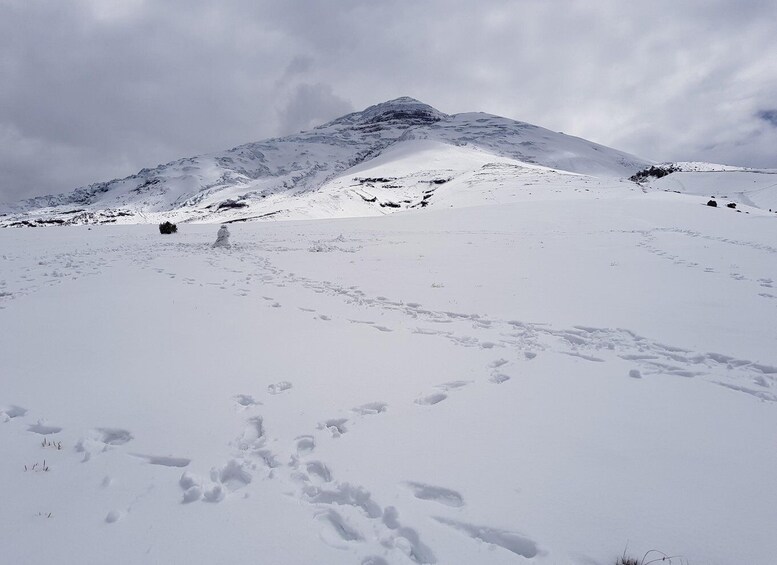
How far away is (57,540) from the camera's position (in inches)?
125

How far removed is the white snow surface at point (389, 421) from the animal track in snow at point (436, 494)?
0.10ft

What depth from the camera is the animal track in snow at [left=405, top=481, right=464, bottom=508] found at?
12.0 ft

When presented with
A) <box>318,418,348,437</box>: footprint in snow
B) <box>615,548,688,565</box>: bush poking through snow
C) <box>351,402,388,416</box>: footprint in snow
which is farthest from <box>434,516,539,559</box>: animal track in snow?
<box>351,402,388,416</box>: footprint in snow

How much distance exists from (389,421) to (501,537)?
197 cm

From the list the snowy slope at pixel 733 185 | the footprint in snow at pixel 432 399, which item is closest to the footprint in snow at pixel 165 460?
the footprint in snow at pixel 432 399

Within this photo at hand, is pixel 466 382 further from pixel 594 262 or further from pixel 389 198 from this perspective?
pixel 389 198

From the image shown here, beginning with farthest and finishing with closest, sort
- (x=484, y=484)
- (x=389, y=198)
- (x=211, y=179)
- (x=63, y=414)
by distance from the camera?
(x=211, y=179) → (x=389, y=198) → (x=63, y=414) → (x=484, y=484)

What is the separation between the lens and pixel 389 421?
16.3ft

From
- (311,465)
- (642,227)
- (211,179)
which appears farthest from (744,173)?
(211,179)

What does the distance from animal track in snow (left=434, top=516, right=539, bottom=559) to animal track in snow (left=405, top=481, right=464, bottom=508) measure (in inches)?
9.5

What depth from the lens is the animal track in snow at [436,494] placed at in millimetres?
3666

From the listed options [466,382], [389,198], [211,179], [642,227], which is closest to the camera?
[466,382]

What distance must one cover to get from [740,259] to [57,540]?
68.2 feet

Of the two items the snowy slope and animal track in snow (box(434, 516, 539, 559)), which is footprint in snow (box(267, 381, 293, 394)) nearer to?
animal track in snow (box(434, 516, 539, 559))
